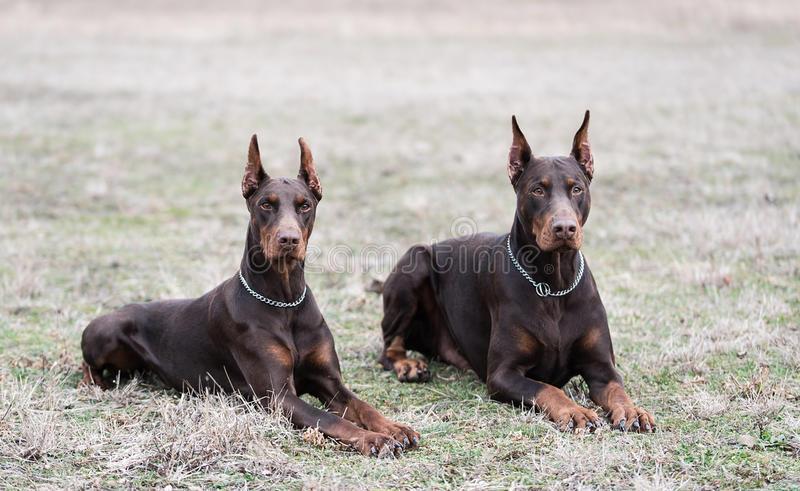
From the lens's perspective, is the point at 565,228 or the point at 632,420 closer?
the point at 632,420

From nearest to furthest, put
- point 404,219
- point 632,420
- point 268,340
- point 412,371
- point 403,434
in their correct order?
point 403,434, point 632,420, point 268,340, point 412,371, point 404,219

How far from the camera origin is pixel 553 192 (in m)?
5.29

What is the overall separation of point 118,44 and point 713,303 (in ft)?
72.4

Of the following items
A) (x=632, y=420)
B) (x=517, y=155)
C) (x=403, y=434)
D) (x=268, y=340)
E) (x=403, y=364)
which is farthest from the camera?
(x=403, y=364)

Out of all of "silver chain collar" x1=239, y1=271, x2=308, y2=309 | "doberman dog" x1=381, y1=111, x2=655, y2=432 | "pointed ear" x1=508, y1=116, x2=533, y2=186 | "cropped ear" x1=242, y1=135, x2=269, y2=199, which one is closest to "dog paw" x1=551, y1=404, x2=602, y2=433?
"doberman dog" x1=381, y1=111, x2=655, y2=432

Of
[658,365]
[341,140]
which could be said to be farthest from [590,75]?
[658,365]

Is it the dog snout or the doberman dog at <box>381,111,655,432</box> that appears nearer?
the dog snout

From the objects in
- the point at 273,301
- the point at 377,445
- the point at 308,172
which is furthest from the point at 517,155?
the point at 377,445

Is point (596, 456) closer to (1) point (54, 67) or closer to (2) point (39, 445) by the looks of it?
(2) point (39, 445)

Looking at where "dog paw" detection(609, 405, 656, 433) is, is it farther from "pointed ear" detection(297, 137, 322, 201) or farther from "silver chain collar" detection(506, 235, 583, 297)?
"pointed ear" detection(297, 137, 322, 201)

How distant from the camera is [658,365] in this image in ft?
20.1

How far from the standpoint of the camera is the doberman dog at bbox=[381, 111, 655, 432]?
5160 mm

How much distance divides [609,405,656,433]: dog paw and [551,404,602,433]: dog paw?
98 mm

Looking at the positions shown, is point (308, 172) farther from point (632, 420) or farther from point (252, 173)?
point (632, 420)
